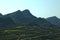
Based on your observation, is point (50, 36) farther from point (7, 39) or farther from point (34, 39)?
point (7, 39)

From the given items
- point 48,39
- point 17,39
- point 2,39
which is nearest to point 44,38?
point 48,39

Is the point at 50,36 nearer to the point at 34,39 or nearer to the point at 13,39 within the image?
the point at 34,39

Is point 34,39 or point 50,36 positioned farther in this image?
point 50,36

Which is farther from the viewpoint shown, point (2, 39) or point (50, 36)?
point (50, 36)

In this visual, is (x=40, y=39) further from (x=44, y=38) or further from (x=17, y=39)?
(x=17, y=39)

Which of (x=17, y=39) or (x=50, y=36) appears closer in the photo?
(x=17, y=39)

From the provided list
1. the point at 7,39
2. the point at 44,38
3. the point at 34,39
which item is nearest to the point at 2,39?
the point at 7,39

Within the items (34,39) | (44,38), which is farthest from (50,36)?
(34,39)
